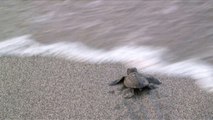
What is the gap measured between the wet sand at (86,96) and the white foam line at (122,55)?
4.7 inches

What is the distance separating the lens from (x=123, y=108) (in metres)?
2.38

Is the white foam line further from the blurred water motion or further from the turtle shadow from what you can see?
the turtle shadow

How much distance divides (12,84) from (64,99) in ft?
1.68

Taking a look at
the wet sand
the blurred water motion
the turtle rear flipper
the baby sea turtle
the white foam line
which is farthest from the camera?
the blurred water motion

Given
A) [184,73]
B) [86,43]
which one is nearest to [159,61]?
[184,73]

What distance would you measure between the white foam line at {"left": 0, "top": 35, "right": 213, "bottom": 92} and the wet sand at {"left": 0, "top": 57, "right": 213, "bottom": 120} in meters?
0.12

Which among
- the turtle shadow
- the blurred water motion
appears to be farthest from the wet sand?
the blurred water motion

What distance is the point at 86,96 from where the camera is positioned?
100 inches

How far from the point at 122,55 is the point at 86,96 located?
724 mm

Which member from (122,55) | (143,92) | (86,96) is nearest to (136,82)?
(143,92)

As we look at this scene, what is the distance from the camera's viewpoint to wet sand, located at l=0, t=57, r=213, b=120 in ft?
7.70

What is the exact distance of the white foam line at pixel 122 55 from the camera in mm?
2826

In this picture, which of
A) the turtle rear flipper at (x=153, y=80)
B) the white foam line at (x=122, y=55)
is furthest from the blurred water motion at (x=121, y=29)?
the turtle rear flipper at (x=153, y=80)

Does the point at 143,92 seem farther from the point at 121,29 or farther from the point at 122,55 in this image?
the point at 121,29
